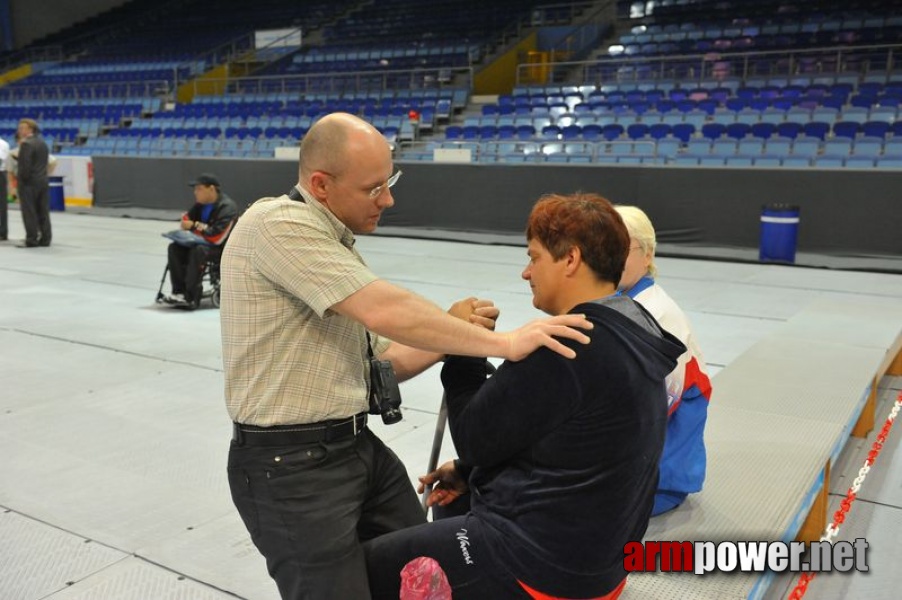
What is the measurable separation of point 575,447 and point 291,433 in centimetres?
69

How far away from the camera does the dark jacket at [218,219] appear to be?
7621 mm

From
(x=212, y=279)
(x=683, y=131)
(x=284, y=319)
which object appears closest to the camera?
(x=284, y=319)

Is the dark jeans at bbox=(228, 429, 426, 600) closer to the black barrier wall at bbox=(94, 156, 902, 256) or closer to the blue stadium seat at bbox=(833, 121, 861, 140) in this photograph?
the black barrier wall at bbox=(94, 156, 902, 256)

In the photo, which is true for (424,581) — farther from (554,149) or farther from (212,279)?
(554,149)

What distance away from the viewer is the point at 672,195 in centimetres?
1206

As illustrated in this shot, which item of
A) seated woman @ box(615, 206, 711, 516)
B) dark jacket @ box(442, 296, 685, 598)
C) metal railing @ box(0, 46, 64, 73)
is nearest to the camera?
dark jacket @ box(442, 296, 685, 598)

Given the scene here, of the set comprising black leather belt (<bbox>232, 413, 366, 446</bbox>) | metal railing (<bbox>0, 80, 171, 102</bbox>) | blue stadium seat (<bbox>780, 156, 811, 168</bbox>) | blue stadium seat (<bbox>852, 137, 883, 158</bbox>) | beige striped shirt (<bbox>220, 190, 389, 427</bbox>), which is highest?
metal railing (<bbox>0, 80, 171, 102</bbox>)

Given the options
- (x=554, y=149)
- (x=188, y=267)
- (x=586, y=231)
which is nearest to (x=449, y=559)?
(x=586, y=231)

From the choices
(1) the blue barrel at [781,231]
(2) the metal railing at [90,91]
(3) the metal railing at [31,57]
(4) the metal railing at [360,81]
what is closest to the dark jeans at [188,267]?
(1) the blue barrel at [781,231]

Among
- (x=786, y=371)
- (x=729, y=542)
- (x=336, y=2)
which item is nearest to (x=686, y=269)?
(x=786, y=371)

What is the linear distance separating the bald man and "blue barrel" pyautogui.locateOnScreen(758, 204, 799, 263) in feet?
31.4

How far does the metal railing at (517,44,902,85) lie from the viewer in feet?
49.9

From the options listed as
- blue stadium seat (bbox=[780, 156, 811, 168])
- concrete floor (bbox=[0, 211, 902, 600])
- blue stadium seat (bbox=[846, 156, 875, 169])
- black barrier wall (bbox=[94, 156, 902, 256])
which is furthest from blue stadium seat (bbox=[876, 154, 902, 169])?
concrete floor (bbox=[0, 211, 902, 600])

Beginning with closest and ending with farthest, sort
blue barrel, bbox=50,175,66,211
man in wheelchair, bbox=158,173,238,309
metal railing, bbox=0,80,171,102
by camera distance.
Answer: man in wheelchair, bbox=158,173,238,309 → blue barrel, bbox=50,175,66,211 → metal railing, bbox=0,80,171,102
